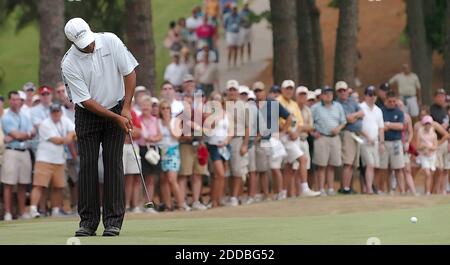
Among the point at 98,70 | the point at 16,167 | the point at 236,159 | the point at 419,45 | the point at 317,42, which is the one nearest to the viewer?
the point at 98,70

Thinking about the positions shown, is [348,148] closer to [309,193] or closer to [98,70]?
[309,193]

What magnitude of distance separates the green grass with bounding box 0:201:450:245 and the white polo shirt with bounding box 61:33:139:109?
1.32 m

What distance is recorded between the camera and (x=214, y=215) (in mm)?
20078

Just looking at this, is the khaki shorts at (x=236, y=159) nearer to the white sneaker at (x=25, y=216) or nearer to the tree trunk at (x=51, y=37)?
the tree trunk at (x=51, y=37)

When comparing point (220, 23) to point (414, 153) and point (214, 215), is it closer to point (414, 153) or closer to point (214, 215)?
point (414, 153)

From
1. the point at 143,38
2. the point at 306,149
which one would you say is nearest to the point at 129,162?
the point at 306,149

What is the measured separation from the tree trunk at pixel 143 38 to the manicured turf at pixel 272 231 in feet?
40.2

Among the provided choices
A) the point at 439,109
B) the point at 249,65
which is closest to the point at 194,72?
the point at 249,65

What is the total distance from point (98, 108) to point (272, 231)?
2065 mm

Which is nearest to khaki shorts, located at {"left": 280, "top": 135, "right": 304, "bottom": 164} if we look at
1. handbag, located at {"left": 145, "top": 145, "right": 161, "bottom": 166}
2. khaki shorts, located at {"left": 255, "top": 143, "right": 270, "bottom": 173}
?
khaki shorts, located at {"left": 255, "top": 143, "right": 270, "bottom": 173}

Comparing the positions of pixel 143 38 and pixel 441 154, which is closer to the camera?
pixel 441 154

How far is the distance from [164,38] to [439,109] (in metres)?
20.1

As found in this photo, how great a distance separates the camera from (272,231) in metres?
12.8

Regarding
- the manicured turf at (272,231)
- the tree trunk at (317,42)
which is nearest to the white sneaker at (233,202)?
the manicured turf at (272,231)
